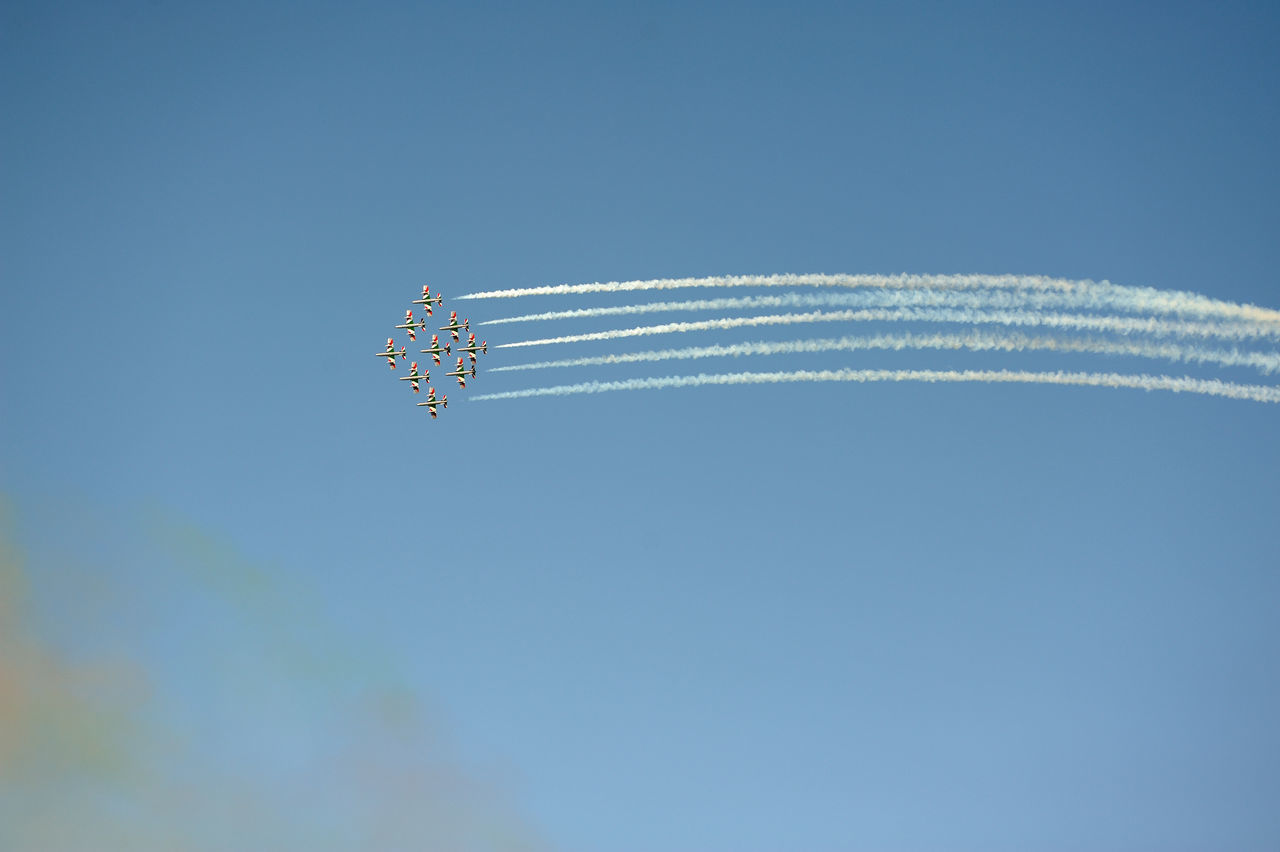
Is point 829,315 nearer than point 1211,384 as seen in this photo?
No

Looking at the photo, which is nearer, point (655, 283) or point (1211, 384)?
point (1211, 384)

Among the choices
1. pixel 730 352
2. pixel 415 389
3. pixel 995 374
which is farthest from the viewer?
pixel 415 389

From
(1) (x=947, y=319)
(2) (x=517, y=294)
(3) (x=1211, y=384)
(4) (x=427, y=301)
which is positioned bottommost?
(3) (x=1211, y=384)

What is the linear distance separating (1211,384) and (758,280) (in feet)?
68.8

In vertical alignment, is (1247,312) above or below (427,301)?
below

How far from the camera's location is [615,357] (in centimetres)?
6606

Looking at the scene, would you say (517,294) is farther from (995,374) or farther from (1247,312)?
(1247,312)

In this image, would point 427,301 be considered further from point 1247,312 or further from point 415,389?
point 1247,312

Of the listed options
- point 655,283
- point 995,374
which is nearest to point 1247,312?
point 995,374

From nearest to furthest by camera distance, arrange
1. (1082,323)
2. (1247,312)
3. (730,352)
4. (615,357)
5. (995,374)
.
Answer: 1. (1247,312)
2. (1082,323)
3. (995,374)
4. (730,352)
5. (615,357)

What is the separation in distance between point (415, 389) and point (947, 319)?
130 ft

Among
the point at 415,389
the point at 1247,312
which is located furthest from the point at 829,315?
the point at 415,389

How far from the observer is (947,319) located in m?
54.9

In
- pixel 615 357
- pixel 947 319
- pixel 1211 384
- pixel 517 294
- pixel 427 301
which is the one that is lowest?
pixel 1211 384
